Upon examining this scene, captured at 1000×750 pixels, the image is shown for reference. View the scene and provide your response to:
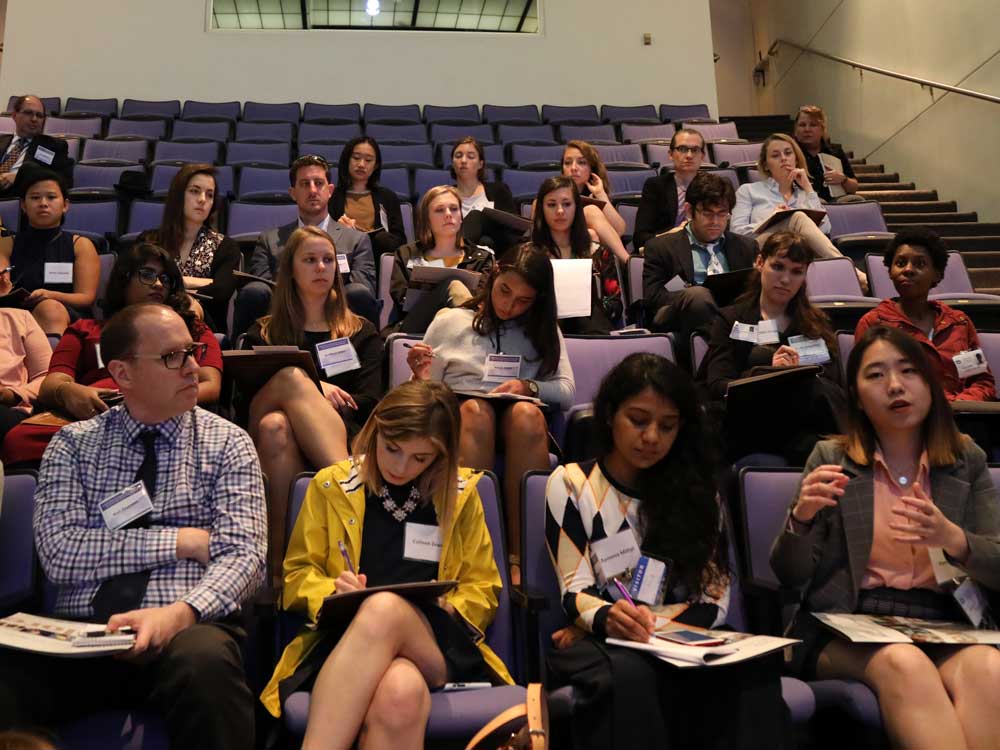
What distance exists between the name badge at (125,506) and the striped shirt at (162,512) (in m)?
0.02

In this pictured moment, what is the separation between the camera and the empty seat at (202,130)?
21.7 feet

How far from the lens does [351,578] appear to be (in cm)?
177

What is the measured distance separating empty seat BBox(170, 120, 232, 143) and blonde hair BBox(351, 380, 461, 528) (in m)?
5.15

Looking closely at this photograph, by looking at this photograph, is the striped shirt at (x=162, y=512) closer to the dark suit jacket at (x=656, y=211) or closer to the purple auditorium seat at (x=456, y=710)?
the purple auditorium seat at (x=456, y=710)

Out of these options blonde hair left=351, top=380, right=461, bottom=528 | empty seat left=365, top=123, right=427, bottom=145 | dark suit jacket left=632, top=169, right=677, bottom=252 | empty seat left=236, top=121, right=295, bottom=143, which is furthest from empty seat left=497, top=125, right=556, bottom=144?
blonde hair left=351, top=380, right=461, bottom=528

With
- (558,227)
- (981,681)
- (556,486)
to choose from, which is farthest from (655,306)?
(981,681)

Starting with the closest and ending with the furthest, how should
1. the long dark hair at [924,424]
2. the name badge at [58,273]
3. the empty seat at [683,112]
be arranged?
1. the long dark hair at [924,424]
2. the name badge at [58,273]
3. the empty seat at [683,112]

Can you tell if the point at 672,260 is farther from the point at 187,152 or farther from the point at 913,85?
the point at 913,85

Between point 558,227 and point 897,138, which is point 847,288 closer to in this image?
point 558,227

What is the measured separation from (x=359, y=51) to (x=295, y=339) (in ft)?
20.1

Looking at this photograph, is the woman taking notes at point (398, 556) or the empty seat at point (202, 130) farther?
the empty seat at point (202, 130)

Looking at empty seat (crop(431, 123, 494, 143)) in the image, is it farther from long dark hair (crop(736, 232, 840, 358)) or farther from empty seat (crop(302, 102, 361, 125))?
long dark hair (crop(736, 232, 840, 358))

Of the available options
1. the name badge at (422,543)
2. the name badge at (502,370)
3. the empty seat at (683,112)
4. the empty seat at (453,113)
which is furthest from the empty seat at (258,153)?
the name badge at (422,543)

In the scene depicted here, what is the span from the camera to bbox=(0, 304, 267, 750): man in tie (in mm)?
1554
